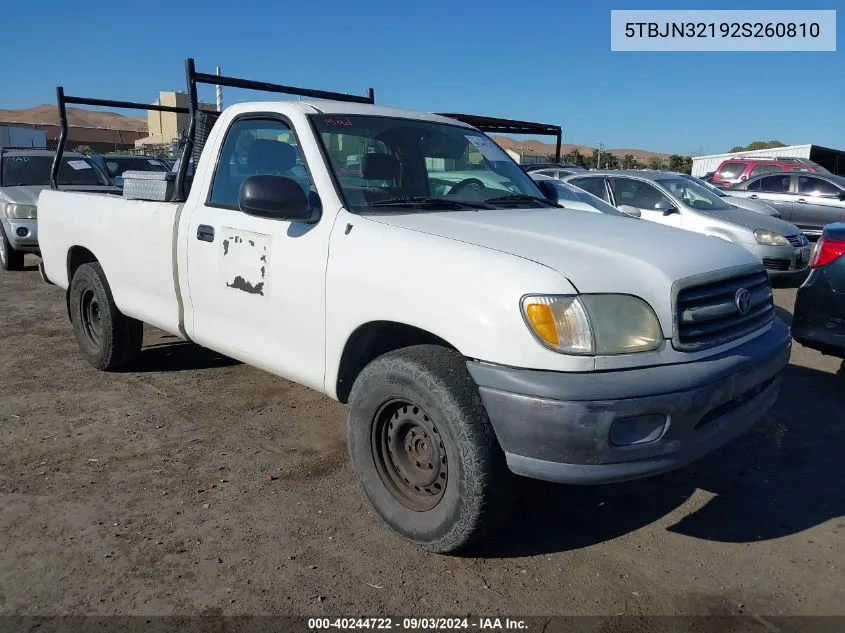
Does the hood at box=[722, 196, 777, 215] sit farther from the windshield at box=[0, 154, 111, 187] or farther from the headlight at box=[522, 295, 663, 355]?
the headlight at box=[522, 295, 663, 355]

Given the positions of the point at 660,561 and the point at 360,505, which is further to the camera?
the point at 360,505

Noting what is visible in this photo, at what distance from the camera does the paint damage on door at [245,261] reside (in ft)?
11.8

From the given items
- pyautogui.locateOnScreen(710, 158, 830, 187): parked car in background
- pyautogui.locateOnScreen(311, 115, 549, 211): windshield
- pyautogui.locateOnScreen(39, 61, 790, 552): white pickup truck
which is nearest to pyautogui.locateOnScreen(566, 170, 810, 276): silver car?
pyautogui.locateOnScreen(311, 115, 549, 211): windshield

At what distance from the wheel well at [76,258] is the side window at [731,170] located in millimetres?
18103

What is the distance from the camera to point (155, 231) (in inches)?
172

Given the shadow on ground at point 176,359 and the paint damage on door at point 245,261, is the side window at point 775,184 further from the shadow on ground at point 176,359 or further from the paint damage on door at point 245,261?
the paint damage on door at point 245,261

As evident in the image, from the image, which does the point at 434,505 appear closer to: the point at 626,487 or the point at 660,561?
the point at 660,561

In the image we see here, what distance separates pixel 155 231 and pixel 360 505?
220 centimetres

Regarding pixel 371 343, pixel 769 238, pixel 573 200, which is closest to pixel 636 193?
pixel 769 238

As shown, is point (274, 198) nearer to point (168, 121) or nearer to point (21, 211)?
point (21, 211)

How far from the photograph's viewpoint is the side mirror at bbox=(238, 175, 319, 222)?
323 cm

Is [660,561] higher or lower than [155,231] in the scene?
lower

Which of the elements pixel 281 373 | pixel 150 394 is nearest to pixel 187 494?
pixel 281 373

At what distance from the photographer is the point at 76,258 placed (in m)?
5.56
